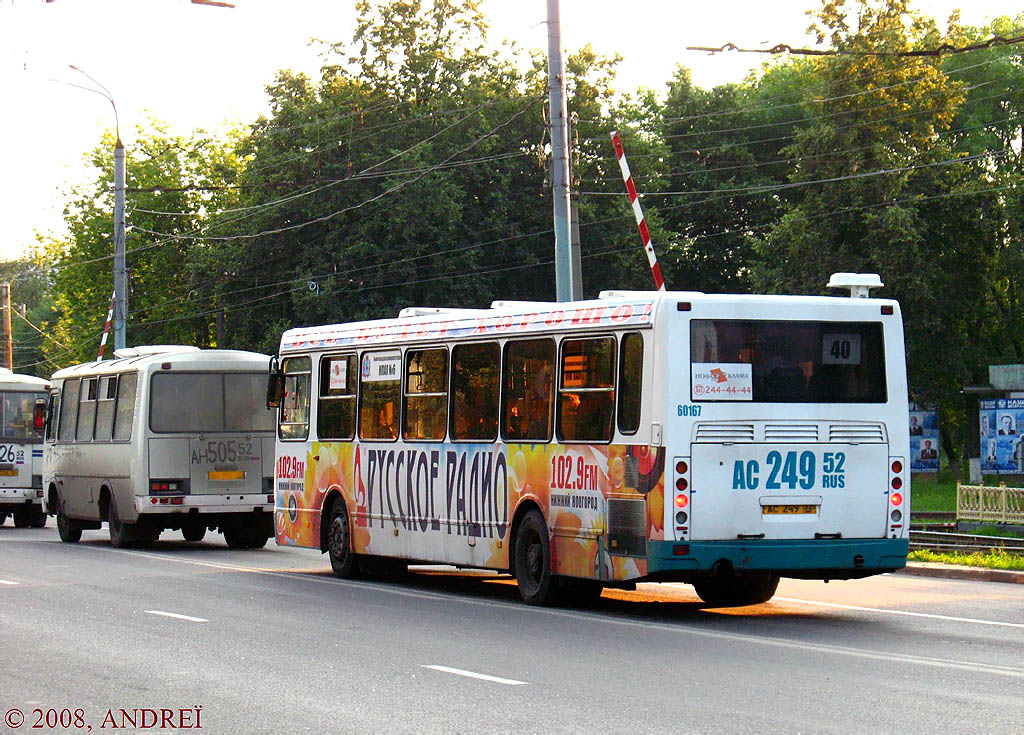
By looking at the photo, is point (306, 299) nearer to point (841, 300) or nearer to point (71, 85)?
point (71, 85)

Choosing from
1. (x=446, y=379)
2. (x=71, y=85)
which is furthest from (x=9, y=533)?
(x=446, y=379)

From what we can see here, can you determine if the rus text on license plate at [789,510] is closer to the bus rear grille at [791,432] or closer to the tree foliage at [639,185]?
the bus rear grille at [791,432]

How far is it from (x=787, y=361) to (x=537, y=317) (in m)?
2.63

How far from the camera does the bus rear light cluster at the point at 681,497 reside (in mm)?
14016

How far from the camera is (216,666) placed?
11227mm

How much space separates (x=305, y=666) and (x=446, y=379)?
6.79 metres

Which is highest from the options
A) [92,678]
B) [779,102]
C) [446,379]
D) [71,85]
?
[779,102]

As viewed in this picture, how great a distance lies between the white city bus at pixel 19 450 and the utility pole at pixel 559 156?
51.4 ft

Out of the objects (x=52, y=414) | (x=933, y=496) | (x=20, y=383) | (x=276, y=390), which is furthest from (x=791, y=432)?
(x=933, y=496)

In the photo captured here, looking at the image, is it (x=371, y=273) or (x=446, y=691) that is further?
(x=371, y=273)

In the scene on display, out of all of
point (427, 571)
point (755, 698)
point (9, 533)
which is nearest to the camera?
point (755, 698)

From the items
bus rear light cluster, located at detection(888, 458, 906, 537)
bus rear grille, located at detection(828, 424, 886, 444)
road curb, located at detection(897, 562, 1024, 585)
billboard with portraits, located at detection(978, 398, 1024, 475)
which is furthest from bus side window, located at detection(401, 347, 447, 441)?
billboard with portraits, located at detection(978, 398, 1024, 475)

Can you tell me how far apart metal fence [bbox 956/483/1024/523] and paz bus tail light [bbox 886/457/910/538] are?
16.3m

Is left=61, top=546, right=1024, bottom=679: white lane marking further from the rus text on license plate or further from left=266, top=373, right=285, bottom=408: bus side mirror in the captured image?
left=266, top=373, right=285, bottom=408: bus side mirror
